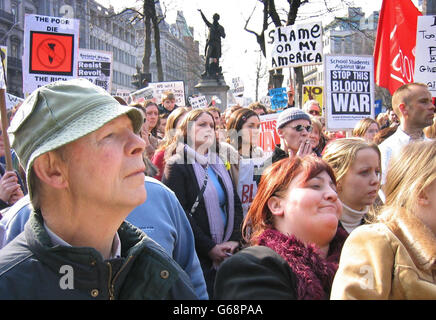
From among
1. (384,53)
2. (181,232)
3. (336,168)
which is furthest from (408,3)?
(181,232)

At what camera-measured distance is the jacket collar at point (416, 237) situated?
1618mm

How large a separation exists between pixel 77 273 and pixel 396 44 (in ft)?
19.9

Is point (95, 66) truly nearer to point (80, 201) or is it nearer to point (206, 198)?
point (206, 198)

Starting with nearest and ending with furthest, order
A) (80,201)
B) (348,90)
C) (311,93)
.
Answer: (80,201) < (348,90) < (311,93)

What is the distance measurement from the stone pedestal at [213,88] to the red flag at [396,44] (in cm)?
1265

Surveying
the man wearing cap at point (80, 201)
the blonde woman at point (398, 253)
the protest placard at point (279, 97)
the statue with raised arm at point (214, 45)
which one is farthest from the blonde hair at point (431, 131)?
the statue with raised arm at point (214, 45)

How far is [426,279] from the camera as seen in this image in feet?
5.26

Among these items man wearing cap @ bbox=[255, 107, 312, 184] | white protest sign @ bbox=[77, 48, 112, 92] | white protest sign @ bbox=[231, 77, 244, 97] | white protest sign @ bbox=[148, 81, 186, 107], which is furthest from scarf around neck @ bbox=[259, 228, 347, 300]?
white protest sign @ bbox=[231, 77, 244, 97]

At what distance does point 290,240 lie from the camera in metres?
2.00

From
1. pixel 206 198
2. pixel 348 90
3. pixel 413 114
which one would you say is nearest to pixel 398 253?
pixel 206 198

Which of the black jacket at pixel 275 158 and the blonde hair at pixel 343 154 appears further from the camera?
the black jacket at pixel 275 158

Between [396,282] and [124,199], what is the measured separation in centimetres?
98

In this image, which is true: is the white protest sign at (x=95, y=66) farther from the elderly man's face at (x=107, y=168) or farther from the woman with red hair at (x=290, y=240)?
the elderly man's face at (x=107, y=168)
